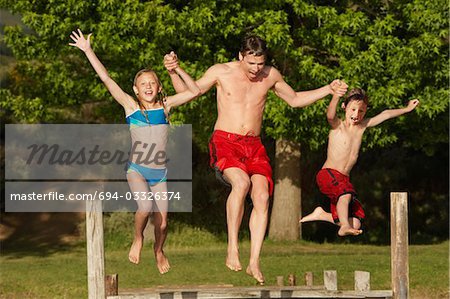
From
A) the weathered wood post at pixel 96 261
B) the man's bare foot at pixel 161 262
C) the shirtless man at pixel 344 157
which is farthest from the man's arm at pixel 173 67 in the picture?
the shirtless man at pixel 344 157

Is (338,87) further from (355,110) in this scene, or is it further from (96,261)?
(96,261)

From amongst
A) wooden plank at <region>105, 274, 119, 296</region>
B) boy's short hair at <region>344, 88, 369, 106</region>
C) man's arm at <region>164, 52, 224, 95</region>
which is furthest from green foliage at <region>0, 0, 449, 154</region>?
man's arm at <region>164, 52, 224, 95</region>

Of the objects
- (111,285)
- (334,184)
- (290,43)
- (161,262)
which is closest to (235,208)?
(161,262)

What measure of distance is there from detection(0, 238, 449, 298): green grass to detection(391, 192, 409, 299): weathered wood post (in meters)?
7.38

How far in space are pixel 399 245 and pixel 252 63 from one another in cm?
311

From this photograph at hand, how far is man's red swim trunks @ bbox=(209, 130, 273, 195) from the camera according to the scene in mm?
12000

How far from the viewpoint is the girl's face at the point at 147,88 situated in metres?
12.2

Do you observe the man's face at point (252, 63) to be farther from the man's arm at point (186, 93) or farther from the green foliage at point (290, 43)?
the green foliage at point (290, 43)

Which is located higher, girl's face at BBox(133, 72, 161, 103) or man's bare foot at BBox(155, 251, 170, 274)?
girl's face at BBox(133, 72, 161, 103)

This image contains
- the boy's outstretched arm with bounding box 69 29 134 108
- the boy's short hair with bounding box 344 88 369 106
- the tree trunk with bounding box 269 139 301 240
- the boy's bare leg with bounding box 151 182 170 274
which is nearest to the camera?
the boy's outstretched arm with bounding box 69 29 134 108

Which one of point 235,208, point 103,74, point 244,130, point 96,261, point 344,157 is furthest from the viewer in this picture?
point 344,157

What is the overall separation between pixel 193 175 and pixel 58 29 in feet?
30.4

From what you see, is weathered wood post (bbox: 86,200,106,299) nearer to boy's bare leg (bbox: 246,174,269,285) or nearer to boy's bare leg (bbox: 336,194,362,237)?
boy's bare leg (bbox: 246,174,269,285)

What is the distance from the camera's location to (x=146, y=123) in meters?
12.1
